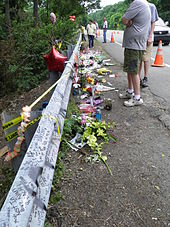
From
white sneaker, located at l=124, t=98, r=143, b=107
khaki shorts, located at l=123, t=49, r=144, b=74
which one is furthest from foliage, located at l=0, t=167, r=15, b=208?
khaki shorts, located at l=123, t=49, r=144, b=74

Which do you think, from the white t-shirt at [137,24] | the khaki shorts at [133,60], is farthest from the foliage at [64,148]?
the white t-shirt at [137,24]

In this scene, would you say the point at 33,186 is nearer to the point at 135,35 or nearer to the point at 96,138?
the point at 96,138

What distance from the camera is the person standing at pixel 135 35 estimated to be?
13.0 ft

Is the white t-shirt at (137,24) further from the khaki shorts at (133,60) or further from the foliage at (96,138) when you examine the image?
the foliage at (96,138)

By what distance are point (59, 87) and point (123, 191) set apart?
4.23 ft

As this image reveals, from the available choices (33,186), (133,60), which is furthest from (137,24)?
(33,186)

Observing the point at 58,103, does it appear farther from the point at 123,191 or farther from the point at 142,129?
the point at 142,129

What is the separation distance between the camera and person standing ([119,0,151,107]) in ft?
13.0

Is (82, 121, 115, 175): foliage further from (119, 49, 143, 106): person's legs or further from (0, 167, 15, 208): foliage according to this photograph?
(119, 49, 143, 106): person's legs

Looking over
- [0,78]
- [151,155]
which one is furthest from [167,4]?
[151,155]

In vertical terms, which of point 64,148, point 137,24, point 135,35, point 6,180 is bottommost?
point 6,180

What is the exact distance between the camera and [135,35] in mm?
4117

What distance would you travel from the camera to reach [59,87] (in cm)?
247

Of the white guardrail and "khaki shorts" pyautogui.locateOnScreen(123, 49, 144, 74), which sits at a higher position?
Answer: "khaki shorts" pyautogui.locateOnScreen(123, 49, 144, 74)
